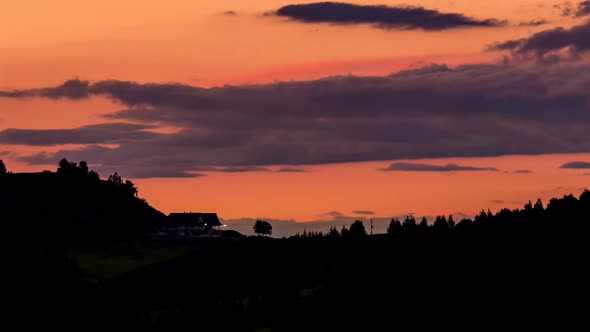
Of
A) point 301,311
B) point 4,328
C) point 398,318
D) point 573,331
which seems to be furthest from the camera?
point 398,318

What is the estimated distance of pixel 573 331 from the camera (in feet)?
520

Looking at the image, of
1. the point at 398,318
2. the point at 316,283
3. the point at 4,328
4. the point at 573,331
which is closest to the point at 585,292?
the point at 573,331

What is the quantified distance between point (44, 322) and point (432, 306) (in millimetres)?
75024

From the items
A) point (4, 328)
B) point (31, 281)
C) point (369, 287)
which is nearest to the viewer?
point (4, 328)

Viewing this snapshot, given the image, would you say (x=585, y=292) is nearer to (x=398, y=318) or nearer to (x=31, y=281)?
(x=398, y=318)

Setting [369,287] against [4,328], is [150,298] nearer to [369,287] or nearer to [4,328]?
[369,287]

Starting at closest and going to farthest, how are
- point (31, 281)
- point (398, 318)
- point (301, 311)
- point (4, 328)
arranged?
point (4, 328) < point (31, 281) < point (301, 311) < point (398, 318)

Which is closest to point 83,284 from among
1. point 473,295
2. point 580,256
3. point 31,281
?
point 31,281

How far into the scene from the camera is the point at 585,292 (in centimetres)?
17250

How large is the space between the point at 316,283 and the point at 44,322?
7743 centimetres

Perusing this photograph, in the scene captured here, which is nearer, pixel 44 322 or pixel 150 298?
pixel 44 322

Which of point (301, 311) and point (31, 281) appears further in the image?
point (301, 311)

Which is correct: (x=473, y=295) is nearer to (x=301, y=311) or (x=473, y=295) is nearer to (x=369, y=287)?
(x=369, y=287)

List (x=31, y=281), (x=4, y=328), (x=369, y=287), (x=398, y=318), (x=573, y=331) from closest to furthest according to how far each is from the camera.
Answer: (x=4, y=328) → (x=31, y=281) → (x=573, y=331) → (x=398, y=318) → (x=369, y=287)
